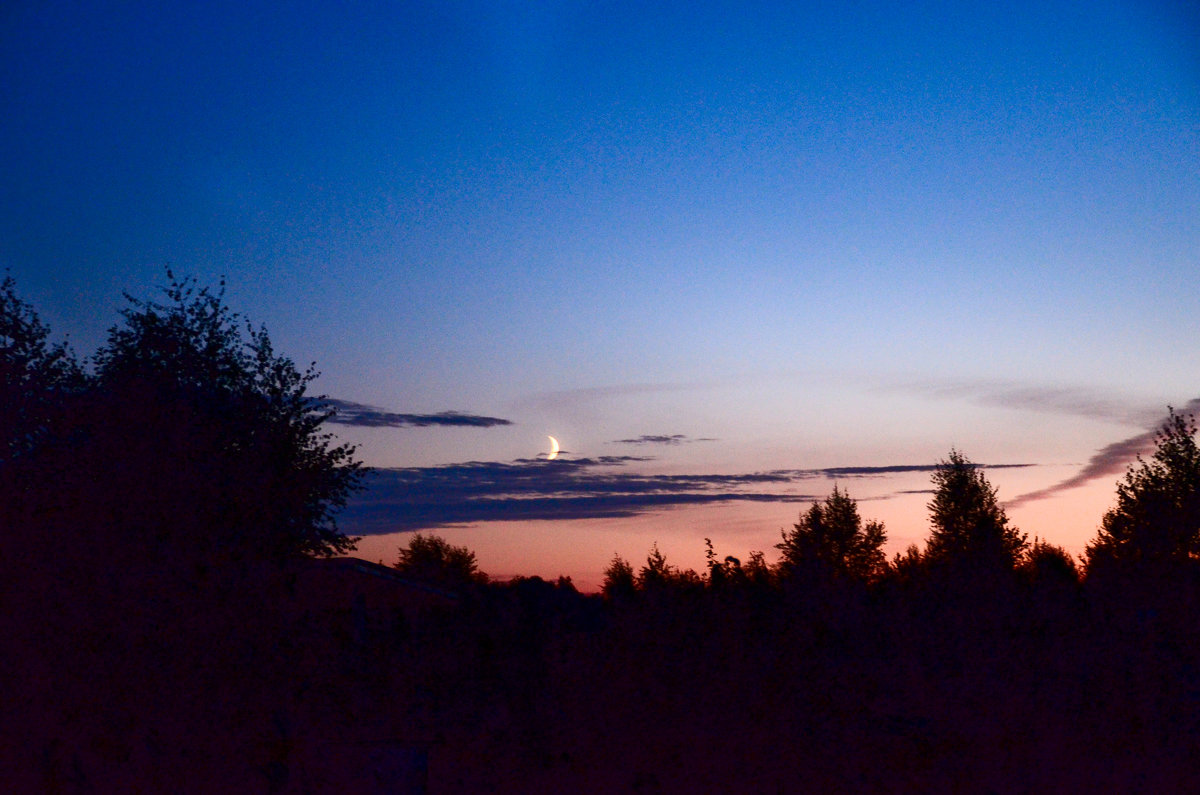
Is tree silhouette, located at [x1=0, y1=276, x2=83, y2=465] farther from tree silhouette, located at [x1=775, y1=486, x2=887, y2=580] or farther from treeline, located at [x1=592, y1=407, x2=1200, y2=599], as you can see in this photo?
tree silhouette, located at [x1=775, y1=486, x2=887, y2=580]

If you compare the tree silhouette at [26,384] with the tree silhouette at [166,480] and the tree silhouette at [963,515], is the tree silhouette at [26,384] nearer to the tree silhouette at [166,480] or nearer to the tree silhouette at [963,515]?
the tree silhouette at [166,480]

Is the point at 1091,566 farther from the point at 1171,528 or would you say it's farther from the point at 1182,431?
the point at 1182,431

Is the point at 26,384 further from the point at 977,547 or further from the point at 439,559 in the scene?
the point at 439,559

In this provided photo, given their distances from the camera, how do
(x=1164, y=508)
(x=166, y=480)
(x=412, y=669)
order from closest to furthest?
(x=166, y=480)
(x=412, y=669)
(x=1164, y=508)

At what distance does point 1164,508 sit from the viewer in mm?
47906

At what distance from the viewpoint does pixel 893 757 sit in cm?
1344

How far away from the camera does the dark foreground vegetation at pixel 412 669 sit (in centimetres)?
Result: 1112

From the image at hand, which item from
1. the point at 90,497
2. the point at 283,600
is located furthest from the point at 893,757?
the point at 90,497

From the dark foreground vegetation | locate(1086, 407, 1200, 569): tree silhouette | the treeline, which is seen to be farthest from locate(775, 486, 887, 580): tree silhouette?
the dark foreground vegetation

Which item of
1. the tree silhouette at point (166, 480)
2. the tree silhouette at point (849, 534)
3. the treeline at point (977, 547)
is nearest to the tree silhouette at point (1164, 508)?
the treeline at point (977, 547)

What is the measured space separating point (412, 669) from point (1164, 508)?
47316 millimetres

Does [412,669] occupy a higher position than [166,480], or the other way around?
[166,480]

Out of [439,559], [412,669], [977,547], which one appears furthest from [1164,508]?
[439,559]

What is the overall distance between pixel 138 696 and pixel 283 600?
213cm
